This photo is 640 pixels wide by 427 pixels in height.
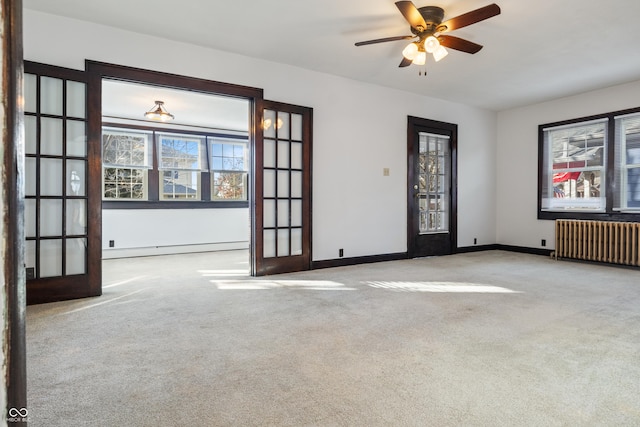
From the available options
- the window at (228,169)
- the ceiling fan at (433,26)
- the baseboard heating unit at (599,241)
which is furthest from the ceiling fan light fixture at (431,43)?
the window at (228,169)

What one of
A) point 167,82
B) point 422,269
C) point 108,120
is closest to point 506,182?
point 422,269

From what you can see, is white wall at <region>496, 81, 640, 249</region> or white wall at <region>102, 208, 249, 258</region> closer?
white wall at <region>496, 81, 640, 249</region>

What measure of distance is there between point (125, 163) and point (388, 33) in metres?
5.51

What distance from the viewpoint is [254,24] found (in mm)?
3709

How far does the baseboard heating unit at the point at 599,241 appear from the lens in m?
5.25

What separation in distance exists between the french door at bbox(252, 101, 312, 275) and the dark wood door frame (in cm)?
417

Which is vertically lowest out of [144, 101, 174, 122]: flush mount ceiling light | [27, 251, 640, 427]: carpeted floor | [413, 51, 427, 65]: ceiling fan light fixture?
[27, 251, 640, 427]: carpeted floor

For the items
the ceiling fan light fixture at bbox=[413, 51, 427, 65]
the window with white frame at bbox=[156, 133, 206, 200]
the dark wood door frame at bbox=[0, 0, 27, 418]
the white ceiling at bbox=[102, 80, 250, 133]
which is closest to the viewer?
the dark wood door frame at bbox=[0, 0, 27, 418]

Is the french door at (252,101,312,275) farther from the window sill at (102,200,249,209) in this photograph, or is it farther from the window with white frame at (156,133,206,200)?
the window with white frame at (156,133,206,200)

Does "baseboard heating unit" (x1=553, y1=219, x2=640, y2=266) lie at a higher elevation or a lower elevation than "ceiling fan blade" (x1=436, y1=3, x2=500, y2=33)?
lower

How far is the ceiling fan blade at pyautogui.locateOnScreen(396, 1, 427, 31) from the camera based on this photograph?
9.51 ft

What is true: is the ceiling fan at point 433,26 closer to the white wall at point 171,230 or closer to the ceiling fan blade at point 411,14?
the ceiling fan blade at point 411,14

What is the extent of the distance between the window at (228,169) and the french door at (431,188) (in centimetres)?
387

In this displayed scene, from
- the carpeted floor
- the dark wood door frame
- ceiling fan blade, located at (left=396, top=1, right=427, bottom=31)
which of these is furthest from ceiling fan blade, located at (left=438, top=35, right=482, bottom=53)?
the dark wood door frame
